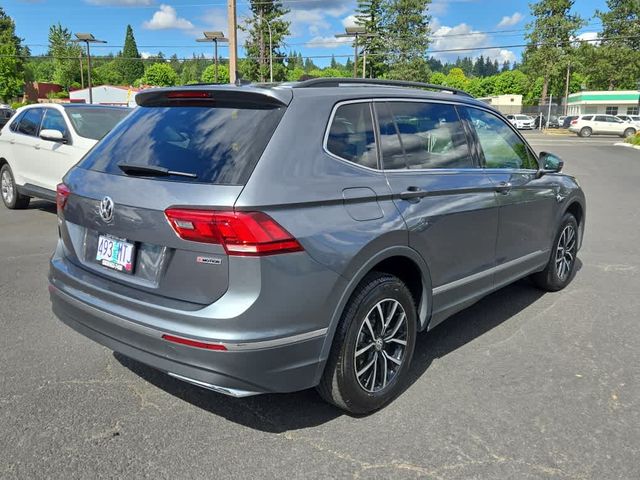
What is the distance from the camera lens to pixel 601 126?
154 feet

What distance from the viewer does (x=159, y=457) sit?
109 inches

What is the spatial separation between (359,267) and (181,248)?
2.92 ft

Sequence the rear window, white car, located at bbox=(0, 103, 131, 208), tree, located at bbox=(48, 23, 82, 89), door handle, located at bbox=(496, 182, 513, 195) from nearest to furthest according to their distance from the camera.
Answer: the rear window < door handle, located at bbox=(496, 182, 513, 195) < white car, located at bbox=(0, 103, 131, 208) < tree, located at bbox=(48, 23, 82, 89)

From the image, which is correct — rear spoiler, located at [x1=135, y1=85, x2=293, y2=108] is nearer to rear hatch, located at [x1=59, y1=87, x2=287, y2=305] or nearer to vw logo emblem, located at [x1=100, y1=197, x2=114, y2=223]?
rear hatch, located at [x1=59, y1=87, x2=287, y2=305]

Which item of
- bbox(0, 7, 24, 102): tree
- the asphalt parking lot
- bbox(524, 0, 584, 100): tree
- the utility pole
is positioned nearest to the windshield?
the asphalt parking lot

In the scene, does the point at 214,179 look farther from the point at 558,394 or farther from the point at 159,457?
the point at 558,394

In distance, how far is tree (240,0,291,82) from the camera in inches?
2424

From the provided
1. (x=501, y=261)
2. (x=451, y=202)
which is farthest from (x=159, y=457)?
(x=501, y=261)

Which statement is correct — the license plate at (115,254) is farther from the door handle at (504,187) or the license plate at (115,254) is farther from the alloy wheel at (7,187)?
the alloy wheel at (7,187)

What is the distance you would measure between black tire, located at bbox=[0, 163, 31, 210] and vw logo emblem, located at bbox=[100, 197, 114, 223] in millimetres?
7520

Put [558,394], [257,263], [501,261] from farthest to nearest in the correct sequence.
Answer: [501,261], [558,394], [257,263]

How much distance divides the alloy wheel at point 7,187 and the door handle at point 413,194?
334 inches

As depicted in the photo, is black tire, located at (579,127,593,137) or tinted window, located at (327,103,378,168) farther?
black tire, located at (579,127,593,137)

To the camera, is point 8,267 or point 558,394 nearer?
point 558,394
